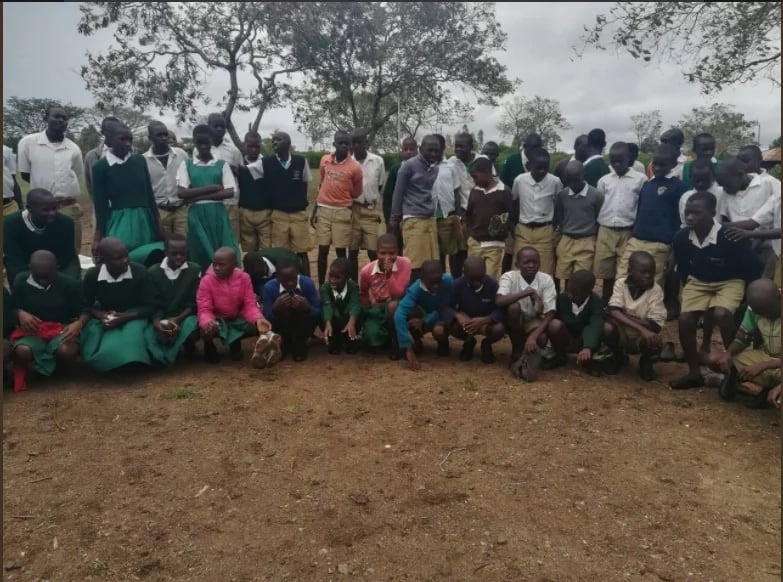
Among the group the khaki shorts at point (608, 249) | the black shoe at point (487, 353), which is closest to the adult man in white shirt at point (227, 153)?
the black shoe at point (487, 353)

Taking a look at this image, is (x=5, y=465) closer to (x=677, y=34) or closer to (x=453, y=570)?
(x=453, y=570)

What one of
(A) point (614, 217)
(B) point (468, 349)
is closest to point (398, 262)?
(B) point (468, 349)

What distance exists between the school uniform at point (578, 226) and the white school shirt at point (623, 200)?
0.29 ft

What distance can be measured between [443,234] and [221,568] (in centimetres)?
435

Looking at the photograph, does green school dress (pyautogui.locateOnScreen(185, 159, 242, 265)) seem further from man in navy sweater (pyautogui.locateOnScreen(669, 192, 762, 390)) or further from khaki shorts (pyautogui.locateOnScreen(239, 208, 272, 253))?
man in navy sweater (pyautogui.locateOnScreen(669, 192, 762, 390))

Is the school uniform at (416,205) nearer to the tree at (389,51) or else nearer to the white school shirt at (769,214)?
the white school shirt at (769,214)

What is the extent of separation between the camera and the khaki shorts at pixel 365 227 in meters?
6.21

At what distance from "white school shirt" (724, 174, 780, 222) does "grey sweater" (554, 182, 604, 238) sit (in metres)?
1.04

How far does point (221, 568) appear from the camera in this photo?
236cm

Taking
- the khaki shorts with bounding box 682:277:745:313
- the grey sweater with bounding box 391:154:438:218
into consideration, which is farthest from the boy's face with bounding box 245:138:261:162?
the khaki shorts with bounding box 682:277:745:313

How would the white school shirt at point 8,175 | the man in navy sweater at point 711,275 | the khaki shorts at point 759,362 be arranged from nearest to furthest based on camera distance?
1. the khaki shorts at point 759,362
2. the man in navy sweater at point 711,275
3. the white school shirt at point 8,175

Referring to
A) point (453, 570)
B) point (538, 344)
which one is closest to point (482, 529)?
point (453, 570)

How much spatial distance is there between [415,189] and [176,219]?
2322 millimetres

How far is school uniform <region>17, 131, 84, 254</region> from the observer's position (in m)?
5.46
